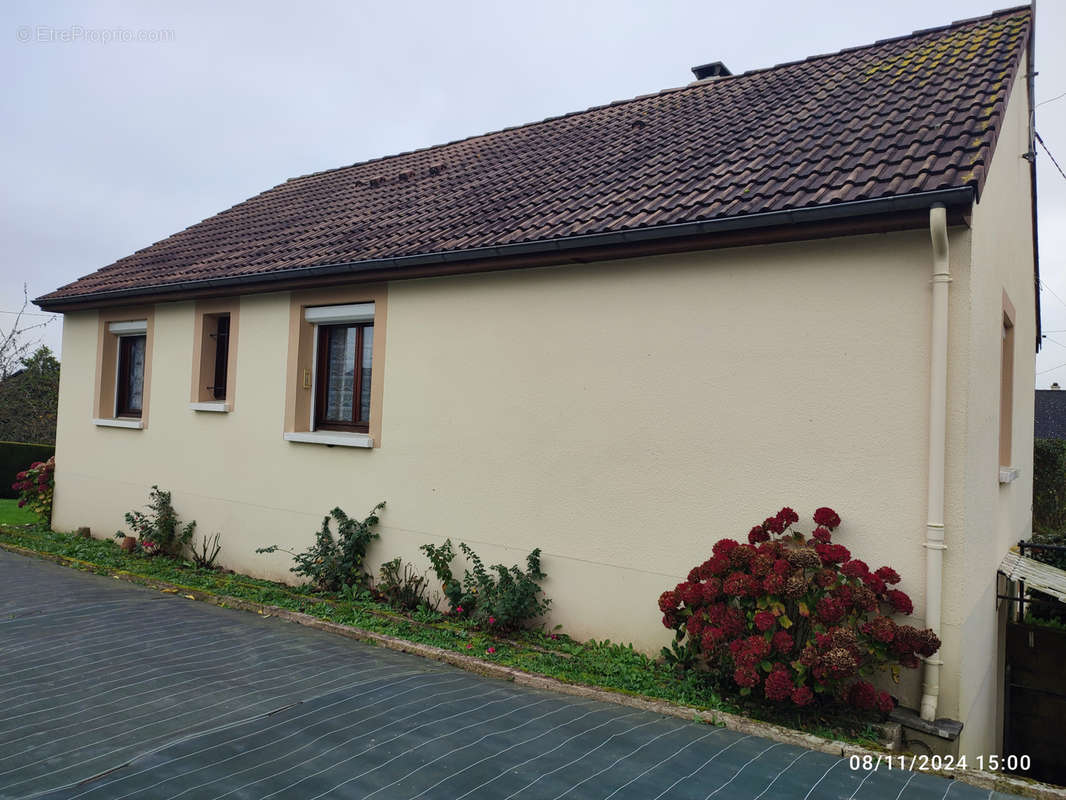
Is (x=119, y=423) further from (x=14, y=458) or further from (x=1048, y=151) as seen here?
(x=1048, y=151)

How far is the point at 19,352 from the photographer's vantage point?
2478 cm

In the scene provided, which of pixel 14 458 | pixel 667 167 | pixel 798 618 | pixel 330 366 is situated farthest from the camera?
pixel 14 458

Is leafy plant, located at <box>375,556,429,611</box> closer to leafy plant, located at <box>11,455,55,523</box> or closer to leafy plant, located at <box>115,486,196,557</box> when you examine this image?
leafy plant, located at <box>115,486,196,557</box>

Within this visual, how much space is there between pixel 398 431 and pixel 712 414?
3473mm

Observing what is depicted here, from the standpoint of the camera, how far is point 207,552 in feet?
31.1

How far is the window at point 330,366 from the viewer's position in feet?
27.4

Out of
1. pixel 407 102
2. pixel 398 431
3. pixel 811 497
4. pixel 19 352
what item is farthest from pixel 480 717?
pixel 19 352

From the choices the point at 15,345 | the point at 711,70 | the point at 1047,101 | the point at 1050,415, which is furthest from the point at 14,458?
the point at 1050,415

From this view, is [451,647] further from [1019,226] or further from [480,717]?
[1019,226]

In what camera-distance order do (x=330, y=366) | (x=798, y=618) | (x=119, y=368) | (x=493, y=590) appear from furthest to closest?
1. (x=119, y=368)
2. (x=330, y=366)
3. (x=493, y=590)
4. (x=798, y=618)

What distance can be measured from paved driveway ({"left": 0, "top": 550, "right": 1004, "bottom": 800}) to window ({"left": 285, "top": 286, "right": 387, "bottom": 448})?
3165mm

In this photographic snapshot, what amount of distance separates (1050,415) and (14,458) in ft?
128

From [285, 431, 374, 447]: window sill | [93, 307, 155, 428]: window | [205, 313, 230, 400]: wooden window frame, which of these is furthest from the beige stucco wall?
[93, 307, 155, 428]: window

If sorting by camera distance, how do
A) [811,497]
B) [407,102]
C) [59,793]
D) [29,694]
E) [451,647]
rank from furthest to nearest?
1. [407,102]
2. [451,647]
3. [811,497]
4. [29,694]
5. [59,793]
